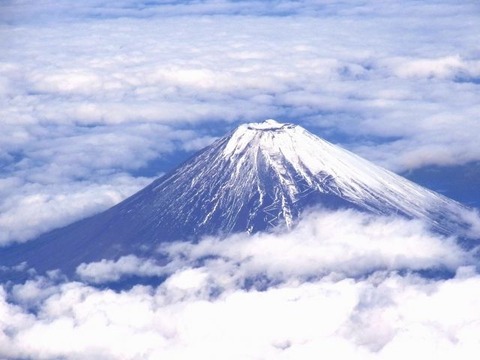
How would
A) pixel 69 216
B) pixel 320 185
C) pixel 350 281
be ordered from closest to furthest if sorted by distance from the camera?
pixel 350 281 < pixel 320 185 < pixel 69 216

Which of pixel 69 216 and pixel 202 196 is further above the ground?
pixel 202 196

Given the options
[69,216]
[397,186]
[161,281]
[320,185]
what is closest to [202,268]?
[161,281]

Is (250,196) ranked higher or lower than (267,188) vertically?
lower

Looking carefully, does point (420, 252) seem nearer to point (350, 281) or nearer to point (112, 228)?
point (350, 281)

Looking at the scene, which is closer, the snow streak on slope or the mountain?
the snow streak on slope

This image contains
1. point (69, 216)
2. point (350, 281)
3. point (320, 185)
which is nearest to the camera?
point (350, 281)

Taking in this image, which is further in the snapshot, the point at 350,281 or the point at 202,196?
the point at 202,196

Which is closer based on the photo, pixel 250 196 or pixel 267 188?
pixel 250 196

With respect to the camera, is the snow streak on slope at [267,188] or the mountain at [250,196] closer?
the snow streak on slope at [267,188]
